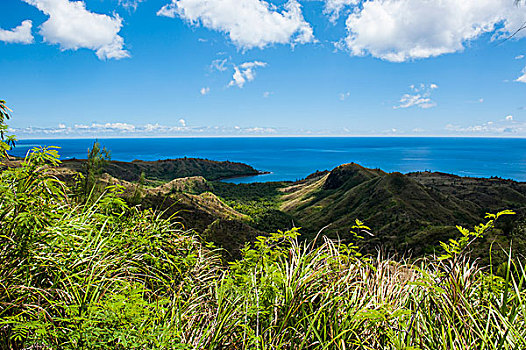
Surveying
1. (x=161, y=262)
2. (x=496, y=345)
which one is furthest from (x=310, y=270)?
(x=161, y=262)

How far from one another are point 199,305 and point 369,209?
32.9 metres

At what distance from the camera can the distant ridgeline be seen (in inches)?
609

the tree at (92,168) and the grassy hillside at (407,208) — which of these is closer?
the tree at (92,168)

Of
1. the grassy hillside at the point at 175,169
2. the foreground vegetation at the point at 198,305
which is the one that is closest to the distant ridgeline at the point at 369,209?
the foreground vegetation at the point at 198,305

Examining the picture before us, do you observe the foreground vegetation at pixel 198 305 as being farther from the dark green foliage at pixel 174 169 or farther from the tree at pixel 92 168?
the dark green foliage at pixel 174 169

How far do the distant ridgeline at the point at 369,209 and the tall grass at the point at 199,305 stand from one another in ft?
Answer: 2.27

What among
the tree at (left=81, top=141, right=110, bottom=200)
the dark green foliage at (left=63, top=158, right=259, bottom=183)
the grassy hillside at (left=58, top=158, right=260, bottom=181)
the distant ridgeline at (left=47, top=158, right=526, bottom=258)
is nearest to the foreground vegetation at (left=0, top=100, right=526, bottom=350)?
the distant ridgeline at (left=47, top=158, right=526, bottom=258)

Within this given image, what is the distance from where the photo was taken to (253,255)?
3.68 m

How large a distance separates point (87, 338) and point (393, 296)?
106 inches

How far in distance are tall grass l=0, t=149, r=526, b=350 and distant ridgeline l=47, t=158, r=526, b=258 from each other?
691mm

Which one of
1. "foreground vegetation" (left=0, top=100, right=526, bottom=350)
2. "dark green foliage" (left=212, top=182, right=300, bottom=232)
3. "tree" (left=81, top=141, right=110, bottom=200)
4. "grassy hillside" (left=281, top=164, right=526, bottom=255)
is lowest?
"dark green foliage" (left=212, top=182, right=300, bottom=232)

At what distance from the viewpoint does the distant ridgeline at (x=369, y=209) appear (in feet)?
50.8

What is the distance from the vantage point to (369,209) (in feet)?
109

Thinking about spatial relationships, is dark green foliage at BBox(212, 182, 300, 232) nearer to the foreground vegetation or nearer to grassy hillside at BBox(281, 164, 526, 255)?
grassy hillside at BBox(281, 164, 526, 255)
